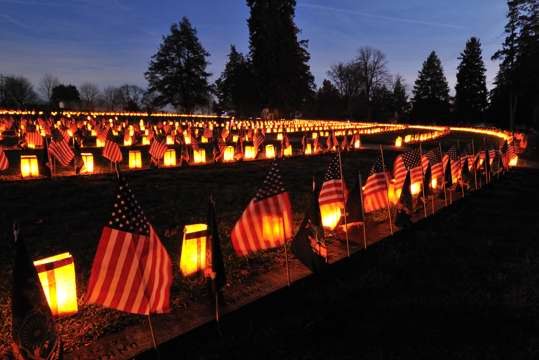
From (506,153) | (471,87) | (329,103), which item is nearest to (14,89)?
(329,103)

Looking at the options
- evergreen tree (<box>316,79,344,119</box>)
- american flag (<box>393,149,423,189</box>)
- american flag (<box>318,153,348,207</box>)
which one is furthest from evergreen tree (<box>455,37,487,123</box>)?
american flag (<box>318,153,348,207</box>)

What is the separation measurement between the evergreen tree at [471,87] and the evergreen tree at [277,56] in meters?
25.4

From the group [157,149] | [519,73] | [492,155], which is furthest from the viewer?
[519,73]

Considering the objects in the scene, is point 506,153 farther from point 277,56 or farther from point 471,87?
point 471,87

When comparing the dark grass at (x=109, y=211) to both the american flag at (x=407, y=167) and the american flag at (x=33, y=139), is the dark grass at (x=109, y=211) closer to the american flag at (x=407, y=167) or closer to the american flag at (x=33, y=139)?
the american flag at (x=407, y=167)

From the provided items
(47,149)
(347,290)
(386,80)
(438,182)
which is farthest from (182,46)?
(347,290)

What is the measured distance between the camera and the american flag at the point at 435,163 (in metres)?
9.75

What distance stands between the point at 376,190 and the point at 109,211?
19.9ft

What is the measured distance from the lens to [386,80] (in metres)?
79.2

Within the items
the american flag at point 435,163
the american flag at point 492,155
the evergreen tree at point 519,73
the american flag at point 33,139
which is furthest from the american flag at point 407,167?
the evergreen tree at point 519,73

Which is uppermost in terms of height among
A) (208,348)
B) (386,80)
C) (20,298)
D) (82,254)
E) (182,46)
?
(182,46)

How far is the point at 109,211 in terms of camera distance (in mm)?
9188

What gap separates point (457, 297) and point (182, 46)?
69236 millimetres

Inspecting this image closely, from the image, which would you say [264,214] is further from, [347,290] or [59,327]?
[59,327]
